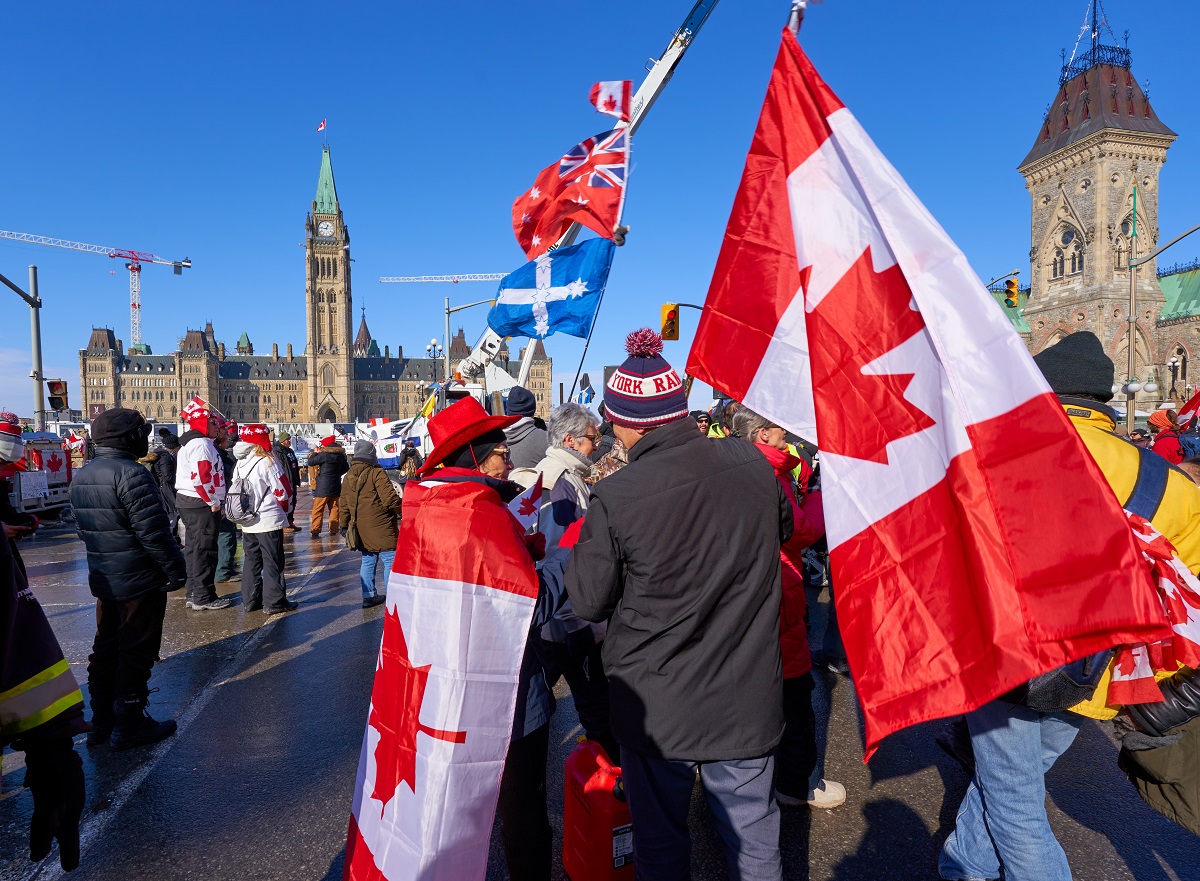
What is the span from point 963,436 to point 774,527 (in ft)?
2.23

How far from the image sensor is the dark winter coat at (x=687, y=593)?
2.28 metres

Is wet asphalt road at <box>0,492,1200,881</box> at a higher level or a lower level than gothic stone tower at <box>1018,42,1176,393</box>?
lower

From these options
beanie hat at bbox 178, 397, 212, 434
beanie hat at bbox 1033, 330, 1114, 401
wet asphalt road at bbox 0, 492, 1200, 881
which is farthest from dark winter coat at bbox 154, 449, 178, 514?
beanie hat at bbox 1033, 330, 1114, 401

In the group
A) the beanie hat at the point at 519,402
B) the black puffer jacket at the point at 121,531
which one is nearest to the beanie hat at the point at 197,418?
the black puffer jacket at the point at 121,531

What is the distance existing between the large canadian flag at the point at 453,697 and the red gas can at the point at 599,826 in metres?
0.46

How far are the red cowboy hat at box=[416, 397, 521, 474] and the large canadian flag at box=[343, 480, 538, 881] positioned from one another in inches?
7.9

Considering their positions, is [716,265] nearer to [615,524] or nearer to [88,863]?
[615,524]

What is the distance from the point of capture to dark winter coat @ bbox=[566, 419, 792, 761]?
228 centimetres

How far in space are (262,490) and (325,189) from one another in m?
141

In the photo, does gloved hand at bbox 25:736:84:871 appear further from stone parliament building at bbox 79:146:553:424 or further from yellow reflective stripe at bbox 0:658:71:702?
stone parliament building at bbox 79:146:553:424

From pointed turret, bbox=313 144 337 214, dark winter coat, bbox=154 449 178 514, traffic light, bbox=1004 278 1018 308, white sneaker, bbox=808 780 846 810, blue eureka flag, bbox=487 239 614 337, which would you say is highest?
pointed turret, bbox=313 144 337 214

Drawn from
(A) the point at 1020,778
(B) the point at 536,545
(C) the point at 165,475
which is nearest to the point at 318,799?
(B) the point at 536,545

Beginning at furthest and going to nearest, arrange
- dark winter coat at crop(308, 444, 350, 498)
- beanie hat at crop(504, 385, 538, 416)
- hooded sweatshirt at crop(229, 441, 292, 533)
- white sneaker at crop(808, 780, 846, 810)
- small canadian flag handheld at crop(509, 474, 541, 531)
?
dark winter coat at crop(308, 444, 350, 498) < hooded sweatshirt at crop(229, 441, 292, 533) < beanie hat at crop(504, 385, 538, 416) < white sneaker at crop(808, 780, 846, 810) < small canadian flag handheld at crop(509, 474, 541, 531)

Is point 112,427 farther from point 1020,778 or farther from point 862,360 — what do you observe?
point 1020,778
